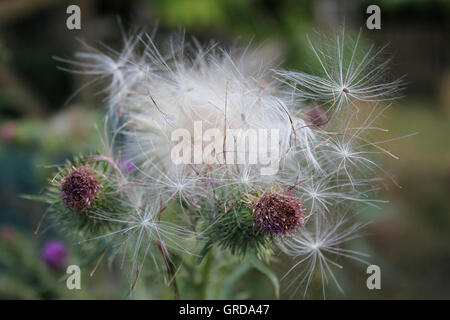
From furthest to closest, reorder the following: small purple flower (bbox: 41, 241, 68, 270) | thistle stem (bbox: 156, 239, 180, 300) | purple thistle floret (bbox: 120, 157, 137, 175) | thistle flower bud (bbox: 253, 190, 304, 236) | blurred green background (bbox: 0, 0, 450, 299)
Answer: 1. blurred green background (bbox: 0, 0, 450, 299)
2. small purple flower (bbox: 41, 241, 68, 270)
3. purple thistle floret (bbox: 120, 157, 137, 175)
4. thistle stem (bbox: 156, 239, 180, 300)
5. thistle flower bud (bbox: 253, 190, 304, 236)

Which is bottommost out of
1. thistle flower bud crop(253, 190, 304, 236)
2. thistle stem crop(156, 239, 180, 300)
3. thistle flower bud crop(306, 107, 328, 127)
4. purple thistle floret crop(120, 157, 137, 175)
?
thistle stem crop(156, 239, 180, 300)

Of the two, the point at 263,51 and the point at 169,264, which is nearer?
the point at 169,264

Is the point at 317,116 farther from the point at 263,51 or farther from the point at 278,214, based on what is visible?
the point at 263,51

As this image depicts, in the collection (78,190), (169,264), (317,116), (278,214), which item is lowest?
(169,264)

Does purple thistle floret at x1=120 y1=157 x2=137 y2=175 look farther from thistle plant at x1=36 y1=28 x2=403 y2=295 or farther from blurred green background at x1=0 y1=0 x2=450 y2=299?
blurred green background at x1=0 y1=0 x2=450 y2=299

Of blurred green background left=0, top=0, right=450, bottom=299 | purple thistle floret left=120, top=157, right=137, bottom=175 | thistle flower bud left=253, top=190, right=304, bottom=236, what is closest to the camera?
thistle flower bud left=253, top=190, right=304, bottom=236

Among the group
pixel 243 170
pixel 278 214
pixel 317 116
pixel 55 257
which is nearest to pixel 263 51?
pixel 317 116

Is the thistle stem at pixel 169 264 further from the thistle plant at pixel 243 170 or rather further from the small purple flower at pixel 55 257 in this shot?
the small purple flower at pixel 55 257

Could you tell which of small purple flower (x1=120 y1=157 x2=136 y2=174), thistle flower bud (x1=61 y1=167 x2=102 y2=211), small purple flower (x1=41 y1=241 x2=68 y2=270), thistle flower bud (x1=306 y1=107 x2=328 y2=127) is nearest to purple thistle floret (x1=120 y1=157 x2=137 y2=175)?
small purple flower (x1=120 y1=157 x2=136 y2=174)
